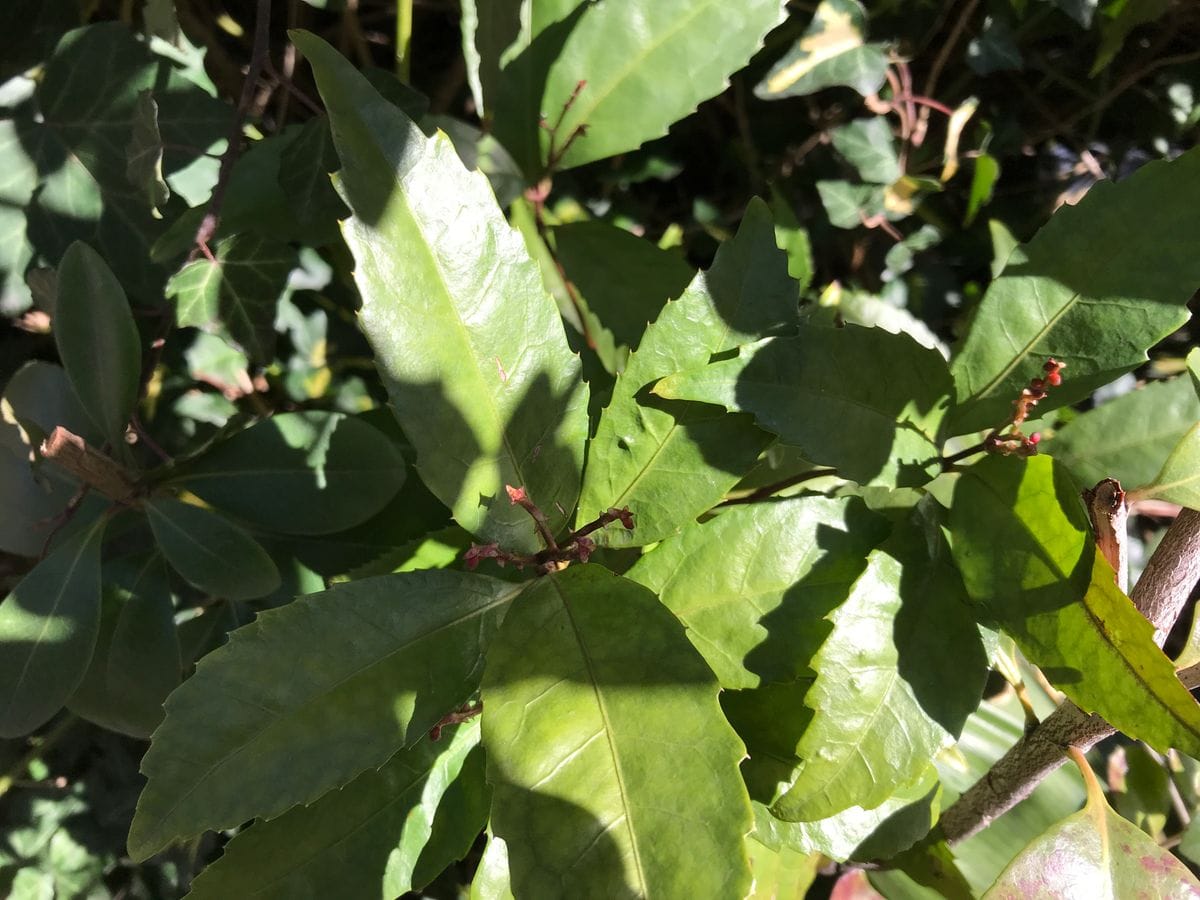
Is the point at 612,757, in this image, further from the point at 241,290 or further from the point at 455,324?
the point at 241,290

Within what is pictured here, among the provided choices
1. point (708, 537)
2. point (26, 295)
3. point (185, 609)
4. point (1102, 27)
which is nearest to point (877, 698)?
point (708, 537)

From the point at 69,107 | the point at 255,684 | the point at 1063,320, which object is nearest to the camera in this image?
the point at 255,684

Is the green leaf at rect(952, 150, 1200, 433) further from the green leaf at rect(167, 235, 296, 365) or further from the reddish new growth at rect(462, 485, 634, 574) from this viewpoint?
the green leaf at rect(167, 235, 296, 365)

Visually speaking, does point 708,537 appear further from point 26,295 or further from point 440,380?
point 26,295

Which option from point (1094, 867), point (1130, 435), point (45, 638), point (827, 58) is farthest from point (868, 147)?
point (45, 638)

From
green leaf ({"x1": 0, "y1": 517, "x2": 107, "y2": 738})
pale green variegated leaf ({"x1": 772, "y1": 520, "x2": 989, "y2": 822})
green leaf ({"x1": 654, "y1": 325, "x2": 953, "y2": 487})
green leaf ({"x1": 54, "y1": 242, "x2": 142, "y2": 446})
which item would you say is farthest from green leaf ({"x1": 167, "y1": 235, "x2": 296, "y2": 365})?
pale green variegated leaf ({"x1": 772, "y1": 520, "x2": 989, "y2": 822})
